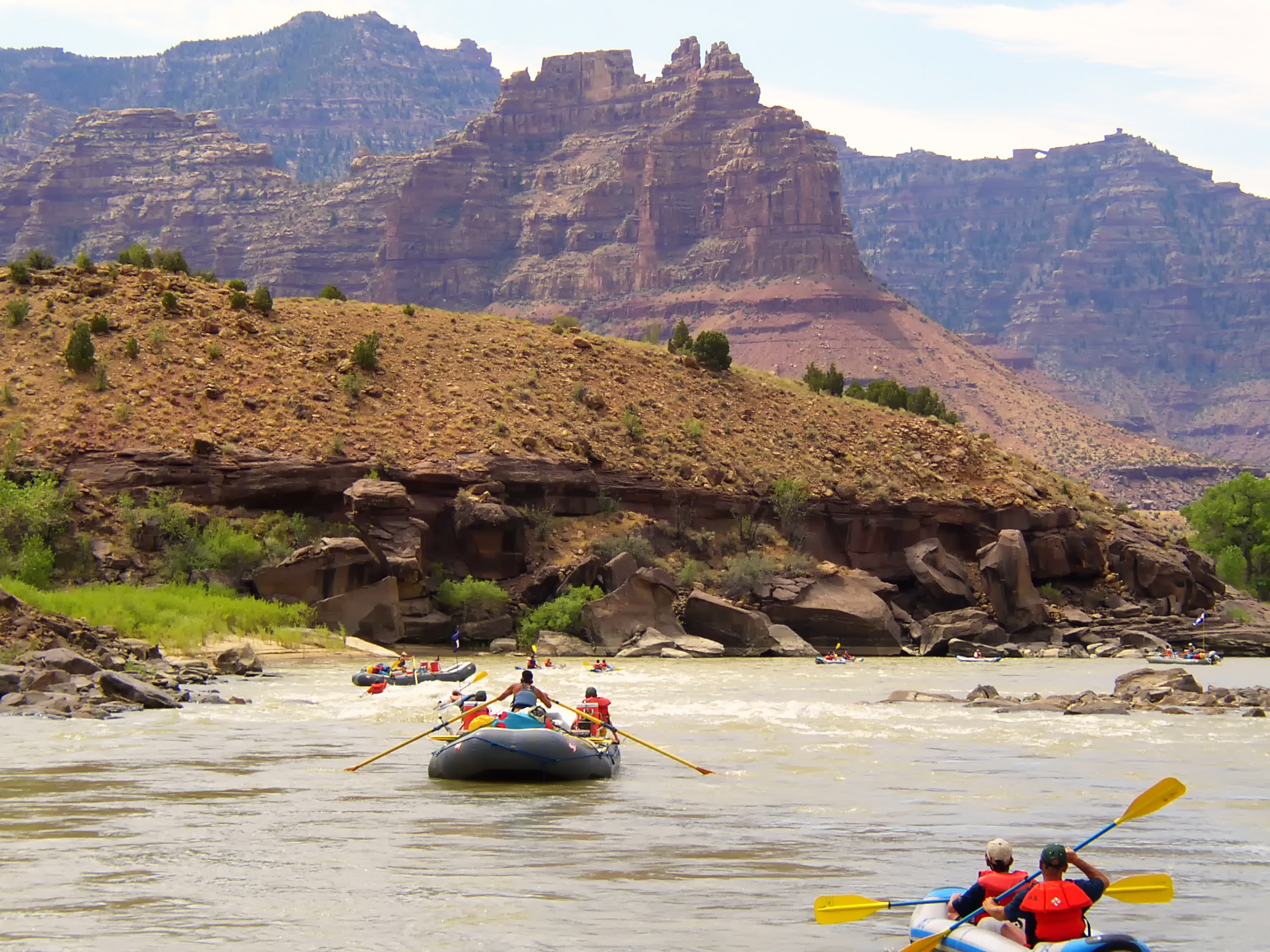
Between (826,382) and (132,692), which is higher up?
(826,382)

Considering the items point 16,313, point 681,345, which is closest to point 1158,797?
point 16,313

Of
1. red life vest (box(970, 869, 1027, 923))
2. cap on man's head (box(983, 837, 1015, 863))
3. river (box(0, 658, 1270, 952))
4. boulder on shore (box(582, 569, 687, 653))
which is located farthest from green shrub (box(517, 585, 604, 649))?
red life vest (box(970, 869, 1027, 923))

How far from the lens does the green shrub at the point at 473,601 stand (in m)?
57.2

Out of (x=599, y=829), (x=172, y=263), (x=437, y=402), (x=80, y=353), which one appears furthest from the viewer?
(x=172, y=263)

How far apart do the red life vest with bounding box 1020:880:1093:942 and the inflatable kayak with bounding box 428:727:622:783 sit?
1189cm

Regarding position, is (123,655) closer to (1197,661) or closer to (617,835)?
(617,835)

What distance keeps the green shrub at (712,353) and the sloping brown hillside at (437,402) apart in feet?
2.69

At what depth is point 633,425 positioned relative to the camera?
70375 mm

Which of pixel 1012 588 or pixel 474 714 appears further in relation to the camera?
pixel 1012 588

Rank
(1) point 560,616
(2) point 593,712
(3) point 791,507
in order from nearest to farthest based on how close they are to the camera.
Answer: (2) point 593,712 < (1) point 560,616 < (3) point 791,507

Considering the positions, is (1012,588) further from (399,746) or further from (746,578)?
(399,746)

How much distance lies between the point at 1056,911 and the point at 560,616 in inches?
1696

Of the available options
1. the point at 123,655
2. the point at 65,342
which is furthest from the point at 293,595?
the point at 65,342

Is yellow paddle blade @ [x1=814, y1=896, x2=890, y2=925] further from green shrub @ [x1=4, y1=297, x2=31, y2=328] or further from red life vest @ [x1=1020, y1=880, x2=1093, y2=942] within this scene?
green shrub @ [x1=4, y1=297, x2=31, y2=328]
